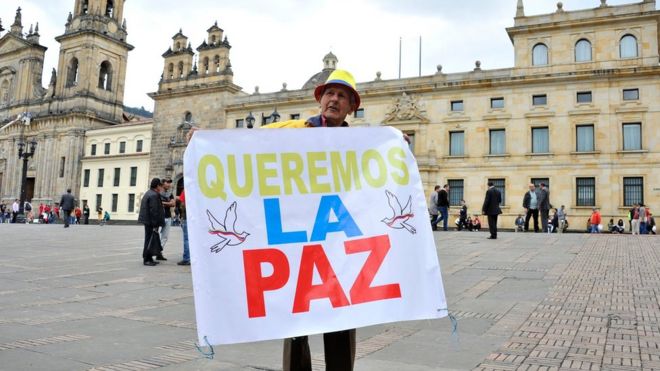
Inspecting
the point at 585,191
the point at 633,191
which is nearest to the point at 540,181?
the point at 585,191

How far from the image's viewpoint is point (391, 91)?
119 feet

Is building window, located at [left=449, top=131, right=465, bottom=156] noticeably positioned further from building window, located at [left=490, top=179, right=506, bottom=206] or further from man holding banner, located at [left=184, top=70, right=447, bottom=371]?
man holding banner, located at [left=184, top=70, right=447, bottom=371]

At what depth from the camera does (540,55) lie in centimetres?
3362

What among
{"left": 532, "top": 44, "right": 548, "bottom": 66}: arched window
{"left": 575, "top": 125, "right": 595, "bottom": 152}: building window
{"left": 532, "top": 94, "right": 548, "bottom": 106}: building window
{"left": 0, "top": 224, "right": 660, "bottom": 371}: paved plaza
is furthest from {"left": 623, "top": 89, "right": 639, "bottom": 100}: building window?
{"left": 0, "top": 224, "right": 660, "bottom": 371}: paved plaza

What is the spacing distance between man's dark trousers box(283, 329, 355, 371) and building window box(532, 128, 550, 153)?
32772mm

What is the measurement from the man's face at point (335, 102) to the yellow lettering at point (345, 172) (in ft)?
0.80

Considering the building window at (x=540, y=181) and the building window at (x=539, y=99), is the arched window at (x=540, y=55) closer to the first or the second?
the building window at (x=539, y=99)

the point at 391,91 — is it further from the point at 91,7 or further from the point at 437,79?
the point at 91,7

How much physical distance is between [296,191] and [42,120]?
200 feet

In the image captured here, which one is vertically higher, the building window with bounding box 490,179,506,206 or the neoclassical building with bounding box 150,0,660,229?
the neoclassical building with bounding box 150,0,660,229

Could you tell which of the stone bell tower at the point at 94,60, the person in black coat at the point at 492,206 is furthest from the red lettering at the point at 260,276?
the stone bell tower at the point at 94,60

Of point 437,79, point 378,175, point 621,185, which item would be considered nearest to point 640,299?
point 378,175

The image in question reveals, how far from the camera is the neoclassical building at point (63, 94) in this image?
173 feet

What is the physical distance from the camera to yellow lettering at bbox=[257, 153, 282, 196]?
2.82 m
